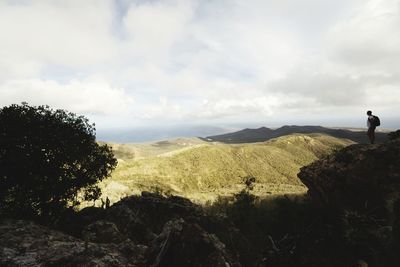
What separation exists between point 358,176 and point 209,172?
105m

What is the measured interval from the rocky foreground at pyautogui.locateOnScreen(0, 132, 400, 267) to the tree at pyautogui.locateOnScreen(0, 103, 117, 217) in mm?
3253

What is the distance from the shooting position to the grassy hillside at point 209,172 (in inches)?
4168

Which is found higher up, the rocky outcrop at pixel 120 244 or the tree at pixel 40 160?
the tree at pixel 40 160

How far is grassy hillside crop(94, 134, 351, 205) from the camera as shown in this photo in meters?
106

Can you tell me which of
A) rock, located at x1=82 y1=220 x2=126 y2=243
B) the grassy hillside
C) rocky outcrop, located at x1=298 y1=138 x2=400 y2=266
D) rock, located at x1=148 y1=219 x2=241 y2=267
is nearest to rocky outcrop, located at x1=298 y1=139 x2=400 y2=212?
rocky outcrop, located at x1=298 y1=138 x2=400 y2=266

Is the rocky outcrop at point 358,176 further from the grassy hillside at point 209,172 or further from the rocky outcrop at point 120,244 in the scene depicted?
the grassy hillside at point 209,172

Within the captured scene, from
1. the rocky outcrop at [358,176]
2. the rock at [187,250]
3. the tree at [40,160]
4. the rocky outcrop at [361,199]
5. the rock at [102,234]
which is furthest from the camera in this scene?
the tree at [40,160]

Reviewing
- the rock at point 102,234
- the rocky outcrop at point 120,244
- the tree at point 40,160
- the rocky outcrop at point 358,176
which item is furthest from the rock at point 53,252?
the rocky outcrop at point 358,176

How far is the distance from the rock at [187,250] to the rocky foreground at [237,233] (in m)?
0.05

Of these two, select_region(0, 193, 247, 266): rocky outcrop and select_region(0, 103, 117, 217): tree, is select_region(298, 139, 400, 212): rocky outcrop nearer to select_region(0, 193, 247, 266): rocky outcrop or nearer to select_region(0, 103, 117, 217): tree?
select_region(0, 193, 247, 266): rocky outcrop

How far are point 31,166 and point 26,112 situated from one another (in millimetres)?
6327

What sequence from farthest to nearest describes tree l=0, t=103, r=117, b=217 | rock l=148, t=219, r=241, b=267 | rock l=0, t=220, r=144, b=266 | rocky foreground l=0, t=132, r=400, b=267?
tree l=0, t=103, r=117, b=217
rock l=0, t=220, r=144, b=266
rock l=148, t=219, r=241, b=267
rocky foreground l=0, t=132, r=400, b=267

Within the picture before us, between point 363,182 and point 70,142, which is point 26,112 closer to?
point 70,142

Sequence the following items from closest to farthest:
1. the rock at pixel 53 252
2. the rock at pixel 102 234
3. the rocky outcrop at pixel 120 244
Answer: the rocky outcrop at pixel 120 244
the rock at pixel 53 252
the rock at pixel 102 234
